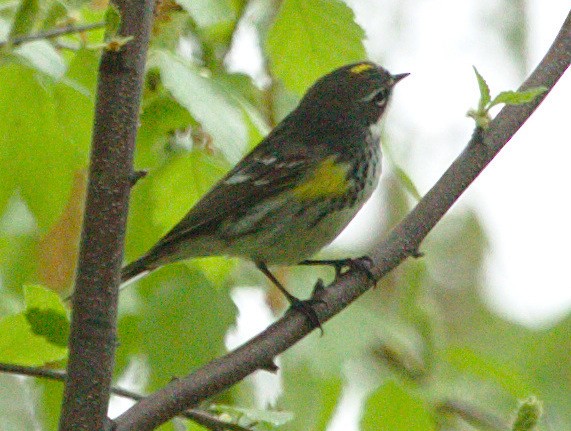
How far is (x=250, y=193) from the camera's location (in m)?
4.00

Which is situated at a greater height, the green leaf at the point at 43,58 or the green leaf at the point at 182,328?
the green leaf at the point at 43,58

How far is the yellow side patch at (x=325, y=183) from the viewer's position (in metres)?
3.91

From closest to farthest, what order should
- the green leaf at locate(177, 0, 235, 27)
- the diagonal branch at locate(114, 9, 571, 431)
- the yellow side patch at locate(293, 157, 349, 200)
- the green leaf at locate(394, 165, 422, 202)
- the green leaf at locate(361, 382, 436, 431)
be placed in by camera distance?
the diagonal branch at locate(114, 9, 571, 431)
the green leaf at locate(177, 0, 235, 27)
the green leaf at locate(394, 165, 422, 202)
the green leaf at locate(361, 382, 436, 431)
the yellow side patch at locate(293, 157, 349, 200)

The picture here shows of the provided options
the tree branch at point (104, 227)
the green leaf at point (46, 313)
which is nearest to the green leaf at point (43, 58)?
the tree branch at point (104, 227)

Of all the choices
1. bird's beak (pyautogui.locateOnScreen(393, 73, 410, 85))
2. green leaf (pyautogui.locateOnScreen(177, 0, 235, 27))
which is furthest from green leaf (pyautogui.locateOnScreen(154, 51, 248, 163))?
bird's beak (pyautogui.locateOnScreen(393, 73, 410, 85))

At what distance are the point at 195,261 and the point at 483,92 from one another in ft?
4.09

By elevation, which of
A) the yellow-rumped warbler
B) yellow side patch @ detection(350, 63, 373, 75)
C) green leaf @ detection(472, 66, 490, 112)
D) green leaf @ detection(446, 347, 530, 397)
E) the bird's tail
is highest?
yellow side patch @ detection(350, 63, 373, 75)

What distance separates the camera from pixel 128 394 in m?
2.44

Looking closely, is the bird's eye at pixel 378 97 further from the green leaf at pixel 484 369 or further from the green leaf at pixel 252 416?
the green leaf at pixel 252 416

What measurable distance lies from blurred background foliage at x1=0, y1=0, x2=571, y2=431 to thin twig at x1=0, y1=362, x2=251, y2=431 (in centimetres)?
5

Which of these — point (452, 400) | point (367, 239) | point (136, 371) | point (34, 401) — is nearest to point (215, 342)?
point (136, 371)

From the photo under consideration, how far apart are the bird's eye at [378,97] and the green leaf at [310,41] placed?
5.43 ft

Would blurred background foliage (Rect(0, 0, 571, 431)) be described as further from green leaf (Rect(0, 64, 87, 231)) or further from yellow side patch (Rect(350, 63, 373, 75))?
yellow side patch (Rect(350, 63, 373, 75))

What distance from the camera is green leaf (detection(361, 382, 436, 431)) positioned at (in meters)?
2.91
